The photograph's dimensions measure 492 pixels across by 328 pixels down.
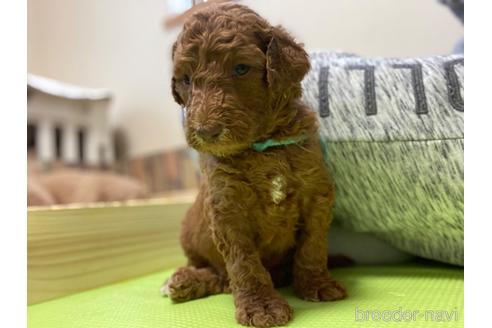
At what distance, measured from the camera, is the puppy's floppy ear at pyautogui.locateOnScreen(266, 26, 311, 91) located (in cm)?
83

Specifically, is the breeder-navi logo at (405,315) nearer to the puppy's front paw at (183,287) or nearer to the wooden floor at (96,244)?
the puppy's front paw at (183,287)

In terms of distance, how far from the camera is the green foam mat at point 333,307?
2.51ft

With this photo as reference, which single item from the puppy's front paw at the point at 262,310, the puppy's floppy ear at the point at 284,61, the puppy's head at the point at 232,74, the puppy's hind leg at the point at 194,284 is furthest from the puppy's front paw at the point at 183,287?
the puppy's floppy ear at the point at 284,61

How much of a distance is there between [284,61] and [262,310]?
0.47 meters

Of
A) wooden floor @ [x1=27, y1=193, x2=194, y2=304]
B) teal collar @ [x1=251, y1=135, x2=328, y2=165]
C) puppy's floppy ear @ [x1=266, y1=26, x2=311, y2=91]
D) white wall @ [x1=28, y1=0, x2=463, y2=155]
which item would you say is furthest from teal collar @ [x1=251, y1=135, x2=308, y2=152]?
wooden floor @ [x1=27, y1=193, x2=194, y2=304]

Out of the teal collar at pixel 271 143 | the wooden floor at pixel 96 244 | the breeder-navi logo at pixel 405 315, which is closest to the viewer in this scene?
the breeder-navi logo at pixel 405 315

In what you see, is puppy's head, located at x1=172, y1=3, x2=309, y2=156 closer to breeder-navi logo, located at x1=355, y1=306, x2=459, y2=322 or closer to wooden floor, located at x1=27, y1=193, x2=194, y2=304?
breeder-navi logo, located at x1=355, y1=306, x2=459, y2=322

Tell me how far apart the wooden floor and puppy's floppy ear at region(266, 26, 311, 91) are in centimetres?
72

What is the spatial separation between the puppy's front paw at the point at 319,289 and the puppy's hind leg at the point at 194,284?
0.60 ft

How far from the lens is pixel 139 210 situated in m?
1.44

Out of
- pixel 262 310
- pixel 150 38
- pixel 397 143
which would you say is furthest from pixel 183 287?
pixel 150 38

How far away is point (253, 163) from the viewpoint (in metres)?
0.88
